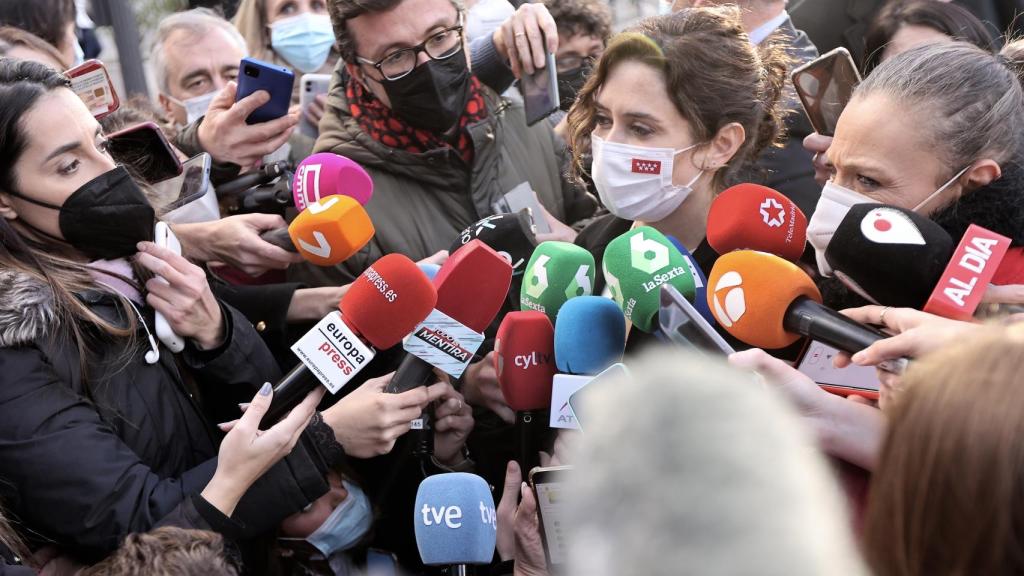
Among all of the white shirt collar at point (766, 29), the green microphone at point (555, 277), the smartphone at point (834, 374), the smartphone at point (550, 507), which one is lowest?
the smartphone at point (550, 507)

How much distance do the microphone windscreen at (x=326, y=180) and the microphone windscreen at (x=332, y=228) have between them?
137mm

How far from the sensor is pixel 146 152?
2.76m

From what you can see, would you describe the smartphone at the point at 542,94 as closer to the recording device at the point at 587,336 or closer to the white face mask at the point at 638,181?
the white face mask at the point at 638,181

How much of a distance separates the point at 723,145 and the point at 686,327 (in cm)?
108

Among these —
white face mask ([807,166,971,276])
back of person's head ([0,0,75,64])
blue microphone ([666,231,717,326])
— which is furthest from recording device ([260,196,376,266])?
back of person's head ([0,0,75,64])

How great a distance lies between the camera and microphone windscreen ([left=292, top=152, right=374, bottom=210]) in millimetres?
2553

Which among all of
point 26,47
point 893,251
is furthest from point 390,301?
point 26,47

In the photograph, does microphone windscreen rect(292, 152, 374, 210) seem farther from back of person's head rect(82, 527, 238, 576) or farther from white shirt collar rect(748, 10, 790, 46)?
white shirt collar rect(748, 10, 790, 46)

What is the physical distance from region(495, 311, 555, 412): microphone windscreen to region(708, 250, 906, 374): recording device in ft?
1.35

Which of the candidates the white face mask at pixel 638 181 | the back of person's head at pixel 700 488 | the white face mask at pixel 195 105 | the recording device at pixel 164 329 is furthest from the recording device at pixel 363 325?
the white face mask at pixel 195 105

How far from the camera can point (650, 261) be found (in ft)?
6.52

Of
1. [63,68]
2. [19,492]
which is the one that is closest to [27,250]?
[19,492]

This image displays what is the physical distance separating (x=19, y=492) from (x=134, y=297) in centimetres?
52

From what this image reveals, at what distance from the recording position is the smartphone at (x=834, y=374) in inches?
75.1
